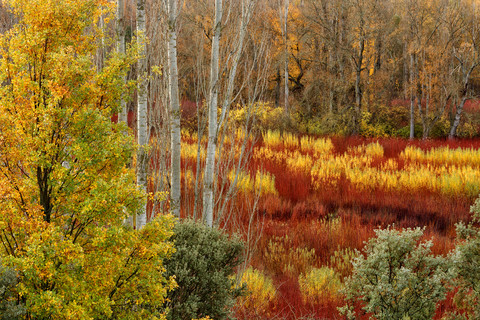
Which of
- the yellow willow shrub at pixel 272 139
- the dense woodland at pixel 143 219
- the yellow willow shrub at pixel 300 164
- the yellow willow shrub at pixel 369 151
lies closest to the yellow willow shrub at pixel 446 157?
the yellow willow shrub at pixel 369 151

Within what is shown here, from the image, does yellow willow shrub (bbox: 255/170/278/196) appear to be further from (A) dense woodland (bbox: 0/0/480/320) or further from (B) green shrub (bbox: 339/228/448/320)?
(B) green shrub (bbox: 339/228/448/320)

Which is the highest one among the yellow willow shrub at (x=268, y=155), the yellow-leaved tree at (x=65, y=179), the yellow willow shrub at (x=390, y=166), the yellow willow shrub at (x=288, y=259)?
the yellow-leaved tree at (x=65, y=179)

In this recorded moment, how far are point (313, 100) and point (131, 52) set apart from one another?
18.4m

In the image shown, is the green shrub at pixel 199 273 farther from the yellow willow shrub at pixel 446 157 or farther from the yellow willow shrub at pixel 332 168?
the yellow willow shrub at pixel 446 157

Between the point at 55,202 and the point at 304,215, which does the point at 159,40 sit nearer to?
the point at 55,202

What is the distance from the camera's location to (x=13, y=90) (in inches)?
88.3

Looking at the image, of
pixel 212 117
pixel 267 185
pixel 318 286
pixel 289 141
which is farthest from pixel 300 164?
pixel 212 117

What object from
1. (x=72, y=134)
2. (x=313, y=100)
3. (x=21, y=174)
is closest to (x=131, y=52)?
(x=72, y=134)

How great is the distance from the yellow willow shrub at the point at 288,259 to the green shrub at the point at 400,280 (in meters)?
2.41

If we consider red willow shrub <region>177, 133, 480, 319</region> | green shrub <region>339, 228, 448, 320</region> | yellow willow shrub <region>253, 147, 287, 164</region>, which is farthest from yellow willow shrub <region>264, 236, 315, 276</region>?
yellow willow shrub <region>253, 147, 287, 164</region>

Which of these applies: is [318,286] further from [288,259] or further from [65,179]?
[65,179]

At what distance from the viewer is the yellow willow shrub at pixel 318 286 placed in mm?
5180

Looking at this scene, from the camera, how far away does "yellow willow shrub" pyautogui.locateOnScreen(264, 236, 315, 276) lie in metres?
6.42

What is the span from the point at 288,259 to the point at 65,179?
5.08 metres
